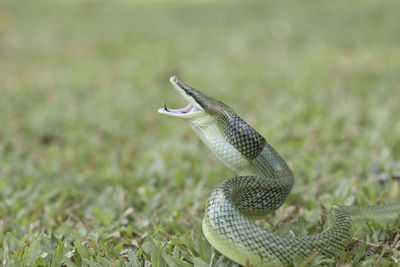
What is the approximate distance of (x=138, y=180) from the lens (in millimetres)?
3213

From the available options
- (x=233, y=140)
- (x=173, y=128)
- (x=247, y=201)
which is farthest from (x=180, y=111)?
(x=173, y=128)

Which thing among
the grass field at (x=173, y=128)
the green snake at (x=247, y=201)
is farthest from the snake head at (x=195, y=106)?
the grass field at (x=173, y=128)

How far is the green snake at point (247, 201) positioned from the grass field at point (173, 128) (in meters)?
0.12

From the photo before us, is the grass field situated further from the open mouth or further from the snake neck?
the open mouth

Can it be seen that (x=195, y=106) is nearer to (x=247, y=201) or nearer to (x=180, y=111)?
(x=180, y=111)

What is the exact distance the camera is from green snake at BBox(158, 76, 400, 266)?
1.75 metres

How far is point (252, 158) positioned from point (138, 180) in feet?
4.40

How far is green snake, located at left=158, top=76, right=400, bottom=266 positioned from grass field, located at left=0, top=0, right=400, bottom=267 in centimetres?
12

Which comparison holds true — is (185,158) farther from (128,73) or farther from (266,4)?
Result: (266,4)

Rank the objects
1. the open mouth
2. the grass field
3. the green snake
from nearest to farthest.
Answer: the green snake
the open mouth
the grass field

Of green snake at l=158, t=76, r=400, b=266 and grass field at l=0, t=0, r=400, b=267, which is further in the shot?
grass field at l=0, t=0, r=400, b=267

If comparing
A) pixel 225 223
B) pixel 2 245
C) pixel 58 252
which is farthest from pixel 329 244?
pixel 2 245

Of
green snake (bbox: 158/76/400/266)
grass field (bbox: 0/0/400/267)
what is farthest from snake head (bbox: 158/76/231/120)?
grass field (bbox: 0/0/400/267)

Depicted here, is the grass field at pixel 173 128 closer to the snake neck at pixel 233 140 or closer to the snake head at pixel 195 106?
the snake neck at pixel 233 140
